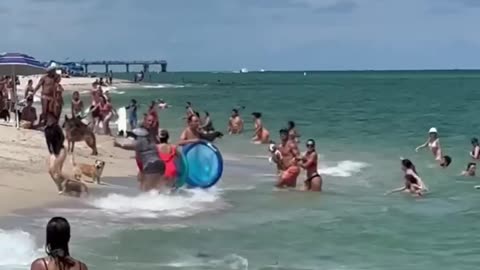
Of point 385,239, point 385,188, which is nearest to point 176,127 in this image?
point 385,188

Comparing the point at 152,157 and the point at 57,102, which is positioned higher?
the point at 57,102

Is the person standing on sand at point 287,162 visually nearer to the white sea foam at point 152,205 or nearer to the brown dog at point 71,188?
the white sea foam at point 152,205

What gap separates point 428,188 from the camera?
1527 centimetres

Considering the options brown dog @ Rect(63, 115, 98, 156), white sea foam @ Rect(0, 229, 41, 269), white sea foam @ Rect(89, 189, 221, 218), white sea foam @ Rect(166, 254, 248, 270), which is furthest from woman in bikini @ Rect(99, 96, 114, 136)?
white sea foam @ Rect(166, 254, 248, 270)

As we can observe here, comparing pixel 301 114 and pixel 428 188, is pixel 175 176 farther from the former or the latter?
pixel 301 114

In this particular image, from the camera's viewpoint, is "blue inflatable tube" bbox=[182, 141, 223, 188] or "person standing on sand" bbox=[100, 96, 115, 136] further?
"person standing on sand" bbox=[100, 96, 115, 136]

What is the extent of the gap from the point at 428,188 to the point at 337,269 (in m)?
6.90

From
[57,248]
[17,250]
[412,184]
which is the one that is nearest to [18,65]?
[412,184]

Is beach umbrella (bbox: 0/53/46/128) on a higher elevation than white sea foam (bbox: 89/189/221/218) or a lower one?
higher

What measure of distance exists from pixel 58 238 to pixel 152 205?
7.63 meters

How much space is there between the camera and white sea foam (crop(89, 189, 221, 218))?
11320mm

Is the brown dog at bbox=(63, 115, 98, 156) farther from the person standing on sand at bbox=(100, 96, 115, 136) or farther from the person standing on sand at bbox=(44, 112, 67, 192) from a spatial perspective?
the person standing on sand at bbox=(100, 96, 115, 136)

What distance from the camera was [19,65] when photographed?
61.6 ft

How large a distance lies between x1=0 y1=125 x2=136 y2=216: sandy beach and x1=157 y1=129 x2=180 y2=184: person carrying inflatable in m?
1.27
